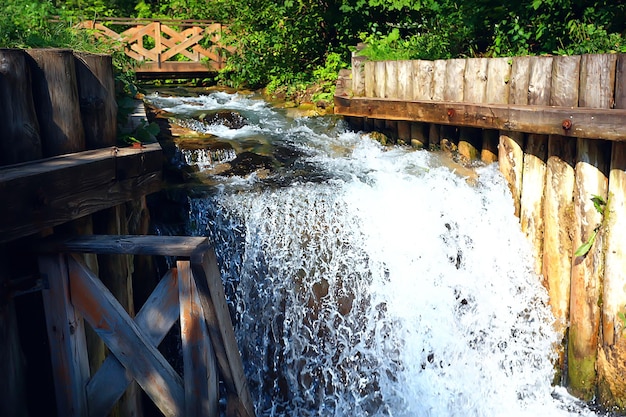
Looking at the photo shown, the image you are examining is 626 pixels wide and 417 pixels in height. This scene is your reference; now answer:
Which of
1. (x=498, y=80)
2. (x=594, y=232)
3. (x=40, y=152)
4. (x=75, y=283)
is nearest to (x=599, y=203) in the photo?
(x=594, y=232)

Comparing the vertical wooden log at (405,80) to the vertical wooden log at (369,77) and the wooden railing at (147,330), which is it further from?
the wooden railing at (147,330)

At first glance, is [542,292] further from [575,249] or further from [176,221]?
[176,221]

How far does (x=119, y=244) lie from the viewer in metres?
3.35

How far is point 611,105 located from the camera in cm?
567

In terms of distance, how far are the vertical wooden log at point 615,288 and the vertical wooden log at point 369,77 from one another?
3.41 meters

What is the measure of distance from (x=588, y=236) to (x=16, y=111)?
188 inches

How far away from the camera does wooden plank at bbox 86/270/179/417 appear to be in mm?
3258

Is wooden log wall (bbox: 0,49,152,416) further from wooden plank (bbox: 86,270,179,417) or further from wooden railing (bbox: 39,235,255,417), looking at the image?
wooden plank (bbox: 86,270,179,417)

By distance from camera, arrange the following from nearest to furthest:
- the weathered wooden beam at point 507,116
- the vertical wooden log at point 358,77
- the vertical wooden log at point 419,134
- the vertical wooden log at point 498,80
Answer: the weathered wooden beam at point 507,116, the vertical wooden log at point 498,80, the vertical wooden log at point 419,134, the vertical wooden log at point 358,77

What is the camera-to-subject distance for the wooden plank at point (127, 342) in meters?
3.31

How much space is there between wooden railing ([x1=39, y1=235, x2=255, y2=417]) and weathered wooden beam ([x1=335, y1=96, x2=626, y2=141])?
3.76 m

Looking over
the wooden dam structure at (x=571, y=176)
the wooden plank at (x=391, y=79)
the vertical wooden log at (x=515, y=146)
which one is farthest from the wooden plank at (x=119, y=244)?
the wooden plank at (x=391, y=79)

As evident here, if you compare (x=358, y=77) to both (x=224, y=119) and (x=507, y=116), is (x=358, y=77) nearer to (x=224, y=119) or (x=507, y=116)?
(x=224, y=119)

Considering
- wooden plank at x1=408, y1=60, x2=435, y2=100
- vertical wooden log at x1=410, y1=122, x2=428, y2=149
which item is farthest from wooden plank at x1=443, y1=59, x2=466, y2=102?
vertical wooden log at x1=410, y1=122, x2=428, y2=149
